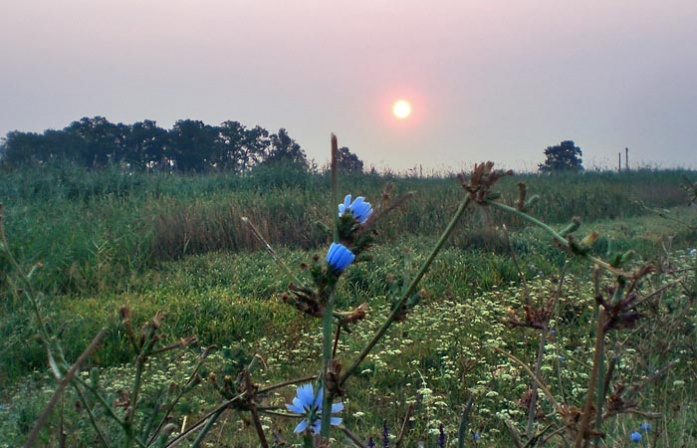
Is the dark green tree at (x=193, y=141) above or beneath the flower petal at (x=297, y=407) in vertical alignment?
above

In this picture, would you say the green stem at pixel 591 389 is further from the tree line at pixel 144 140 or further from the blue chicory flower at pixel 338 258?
the tree line at pixel 144 140

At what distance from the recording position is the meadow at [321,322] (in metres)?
0.66

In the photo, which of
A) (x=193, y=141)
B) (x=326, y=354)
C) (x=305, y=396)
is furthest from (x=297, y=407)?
(x=193, y=141)

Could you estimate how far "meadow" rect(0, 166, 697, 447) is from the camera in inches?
26.1

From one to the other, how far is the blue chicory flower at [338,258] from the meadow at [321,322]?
3 centimetres

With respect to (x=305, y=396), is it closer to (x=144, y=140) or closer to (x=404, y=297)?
(x=404, y=297)

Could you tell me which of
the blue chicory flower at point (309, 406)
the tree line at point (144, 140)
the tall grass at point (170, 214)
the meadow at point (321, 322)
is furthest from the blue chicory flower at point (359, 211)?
the tree line at point (144, 140)

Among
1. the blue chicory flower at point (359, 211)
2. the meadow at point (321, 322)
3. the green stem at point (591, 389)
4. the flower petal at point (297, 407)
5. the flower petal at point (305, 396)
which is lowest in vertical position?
the meadow at point (321, 322)

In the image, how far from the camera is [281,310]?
4.62 m

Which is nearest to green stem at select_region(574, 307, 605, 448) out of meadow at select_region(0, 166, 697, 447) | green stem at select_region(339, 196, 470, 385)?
meadow at select_region(0, 166, 697, 447)

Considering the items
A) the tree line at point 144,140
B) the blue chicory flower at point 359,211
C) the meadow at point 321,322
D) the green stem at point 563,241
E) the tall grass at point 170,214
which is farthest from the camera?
the tree line at point 144,140

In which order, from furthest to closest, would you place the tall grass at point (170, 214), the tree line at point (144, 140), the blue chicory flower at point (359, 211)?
the tree line at point (144, 140) → the tall grass at point (170, 214) → the blue chicory flower at point (359, 211)

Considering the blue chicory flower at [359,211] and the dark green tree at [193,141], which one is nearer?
the blue chicory flower at [359,211]

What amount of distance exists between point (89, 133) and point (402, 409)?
82.9 feet
